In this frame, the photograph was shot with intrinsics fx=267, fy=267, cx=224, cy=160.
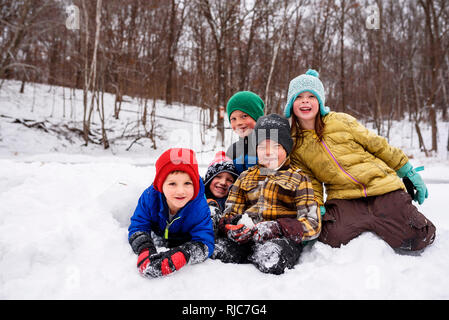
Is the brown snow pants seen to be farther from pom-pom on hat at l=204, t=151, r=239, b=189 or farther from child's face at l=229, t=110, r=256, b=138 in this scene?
child's face at l=229, t=110, r=256, b=138

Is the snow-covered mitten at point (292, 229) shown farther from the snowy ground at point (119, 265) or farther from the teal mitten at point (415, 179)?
the teal mitten at point (415, 179)

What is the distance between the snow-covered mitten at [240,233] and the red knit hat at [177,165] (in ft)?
1.16

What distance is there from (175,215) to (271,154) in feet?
2.72

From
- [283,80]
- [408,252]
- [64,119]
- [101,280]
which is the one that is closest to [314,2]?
[283,80]

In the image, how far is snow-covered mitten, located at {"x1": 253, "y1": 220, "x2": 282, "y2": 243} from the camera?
1.76 meters

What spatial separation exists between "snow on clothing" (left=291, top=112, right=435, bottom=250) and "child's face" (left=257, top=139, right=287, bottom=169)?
0.34 m

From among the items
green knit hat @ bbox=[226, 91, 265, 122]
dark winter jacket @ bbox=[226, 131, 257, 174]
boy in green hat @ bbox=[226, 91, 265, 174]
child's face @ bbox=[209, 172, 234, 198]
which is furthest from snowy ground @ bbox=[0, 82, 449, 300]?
green knit hat @ bbox=[226, 91, 265, 122]

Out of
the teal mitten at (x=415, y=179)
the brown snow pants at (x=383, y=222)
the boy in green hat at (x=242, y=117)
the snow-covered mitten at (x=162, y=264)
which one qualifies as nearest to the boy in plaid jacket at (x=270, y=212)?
the brown snow pants at (x=383, y=222)

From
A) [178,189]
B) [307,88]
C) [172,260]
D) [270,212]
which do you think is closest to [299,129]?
[307,88]

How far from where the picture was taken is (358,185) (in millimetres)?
2121

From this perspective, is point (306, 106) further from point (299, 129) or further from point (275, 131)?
point (275, 131)

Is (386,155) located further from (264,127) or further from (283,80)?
(283,80)

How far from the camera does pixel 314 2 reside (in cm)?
1123

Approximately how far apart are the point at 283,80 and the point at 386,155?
995 cm
